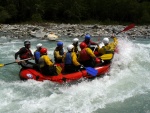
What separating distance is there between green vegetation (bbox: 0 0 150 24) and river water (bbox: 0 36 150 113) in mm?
22715

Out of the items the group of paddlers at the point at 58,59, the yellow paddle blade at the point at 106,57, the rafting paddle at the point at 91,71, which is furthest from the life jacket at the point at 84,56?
the yellow paddle blade at the point at 106,57

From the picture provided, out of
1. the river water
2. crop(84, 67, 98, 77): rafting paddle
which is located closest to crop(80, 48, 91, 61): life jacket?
crop(84, 67, 98, 77): rafting paddle

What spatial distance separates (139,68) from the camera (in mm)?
11109

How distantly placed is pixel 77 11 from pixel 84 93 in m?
28.1

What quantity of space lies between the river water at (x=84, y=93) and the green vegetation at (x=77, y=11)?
2272 centimetres

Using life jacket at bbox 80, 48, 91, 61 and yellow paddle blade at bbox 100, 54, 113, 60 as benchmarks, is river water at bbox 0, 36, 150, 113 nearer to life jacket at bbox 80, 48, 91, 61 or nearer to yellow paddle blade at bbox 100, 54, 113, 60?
yellow paddle blade at bbox 100, 54, 113, 60

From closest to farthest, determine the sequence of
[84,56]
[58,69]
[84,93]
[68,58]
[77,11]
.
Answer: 1. [84,93]
2. [68,58]
3. [58,69]
4. [84,56]
5. [77,11]

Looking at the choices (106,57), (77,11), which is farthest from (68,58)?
(77,11)

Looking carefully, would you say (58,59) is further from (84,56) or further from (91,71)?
(91,71)

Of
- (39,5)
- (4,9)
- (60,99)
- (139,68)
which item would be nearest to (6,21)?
(4,9)

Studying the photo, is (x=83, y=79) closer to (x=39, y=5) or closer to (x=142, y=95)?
(x=142, y=95)

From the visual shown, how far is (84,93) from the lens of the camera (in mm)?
8383

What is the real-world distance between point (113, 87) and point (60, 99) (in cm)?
204

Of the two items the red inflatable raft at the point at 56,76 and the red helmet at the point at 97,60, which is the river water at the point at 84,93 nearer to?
the red inflatable raft at the point at 56,76
